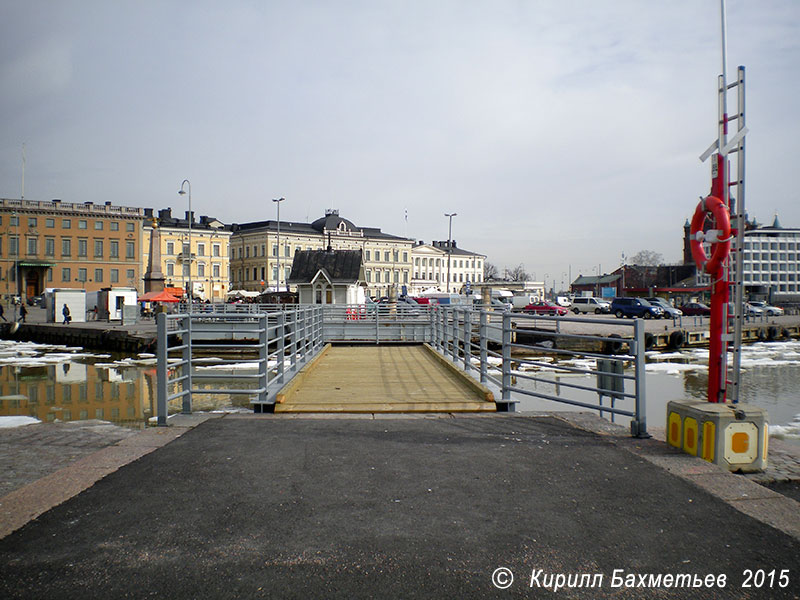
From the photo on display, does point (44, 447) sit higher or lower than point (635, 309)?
lower

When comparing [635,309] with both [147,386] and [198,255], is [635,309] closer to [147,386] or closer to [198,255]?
[147,386]

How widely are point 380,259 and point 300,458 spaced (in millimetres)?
110598

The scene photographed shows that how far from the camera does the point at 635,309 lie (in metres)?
48.7

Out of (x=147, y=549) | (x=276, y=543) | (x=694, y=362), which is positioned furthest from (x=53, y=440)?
(x=694, y=362)

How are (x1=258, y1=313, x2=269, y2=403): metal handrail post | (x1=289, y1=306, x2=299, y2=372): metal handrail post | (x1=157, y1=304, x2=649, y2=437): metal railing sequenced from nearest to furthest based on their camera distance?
(x1=157, y1=304, x2=649, y2=437): metal railing → (x1=258, y1=313, x2=269, y2=403): metal handrail post → (x1=289, y1=306, x2=299, y2=372): metal handrail post

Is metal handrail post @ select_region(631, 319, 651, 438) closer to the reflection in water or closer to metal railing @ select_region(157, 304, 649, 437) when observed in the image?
metal railing @ select_region(157, 304, 649, 437)

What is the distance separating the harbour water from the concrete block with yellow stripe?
→ 262 centimetres

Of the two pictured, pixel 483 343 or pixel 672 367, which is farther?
pixel 672 367

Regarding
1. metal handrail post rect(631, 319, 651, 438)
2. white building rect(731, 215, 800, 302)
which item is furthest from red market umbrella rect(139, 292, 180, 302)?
white building rect(731, 215, 800, 302)

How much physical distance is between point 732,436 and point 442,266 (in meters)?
125

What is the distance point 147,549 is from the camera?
3.49 meters

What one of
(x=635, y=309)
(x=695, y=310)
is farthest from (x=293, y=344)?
(x=695, y=310)

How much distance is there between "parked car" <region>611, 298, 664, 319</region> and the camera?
48812 mm

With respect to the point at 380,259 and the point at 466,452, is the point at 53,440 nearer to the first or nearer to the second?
the point at 466,452
